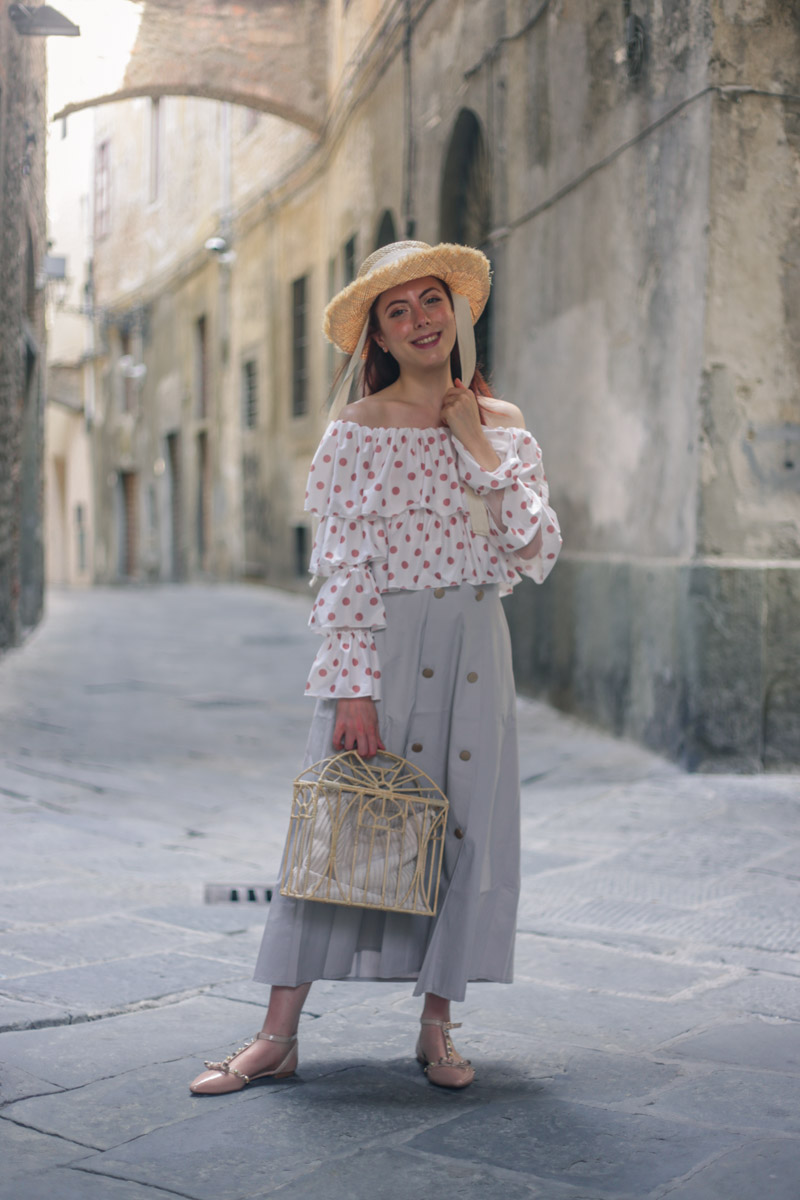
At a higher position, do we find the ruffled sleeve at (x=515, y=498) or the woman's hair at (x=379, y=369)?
the woman's hair at (x=379, y=369)

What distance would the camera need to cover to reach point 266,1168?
2.16 metres

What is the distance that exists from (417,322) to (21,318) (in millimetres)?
7777

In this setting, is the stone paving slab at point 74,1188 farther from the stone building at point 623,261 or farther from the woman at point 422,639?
the stone building at point 623,261

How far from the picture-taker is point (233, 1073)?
8.25ft

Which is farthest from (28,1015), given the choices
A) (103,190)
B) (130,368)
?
(103,190)

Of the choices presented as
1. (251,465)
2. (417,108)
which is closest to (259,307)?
(251,465)

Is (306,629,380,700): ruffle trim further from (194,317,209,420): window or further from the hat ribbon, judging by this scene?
(194,317,209,420): window

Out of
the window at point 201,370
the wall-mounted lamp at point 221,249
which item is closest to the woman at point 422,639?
the wall-mounted lamp at point 221,249

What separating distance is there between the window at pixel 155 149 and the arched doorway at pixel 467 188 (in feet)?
44.8

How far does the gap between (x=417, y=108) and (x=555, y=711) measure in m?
5.51

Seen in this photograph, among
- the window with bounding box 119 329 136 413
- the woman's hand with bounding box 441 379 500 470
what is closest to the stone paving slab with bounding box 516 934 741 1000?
the woman's hand with bounding box 441 379 500 470

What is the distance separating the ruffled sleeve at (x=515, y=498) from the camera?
8.75ft

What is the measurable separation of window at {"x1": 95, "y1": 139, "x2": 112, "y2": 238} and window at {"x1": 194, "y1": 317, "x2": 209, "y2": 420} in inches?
207

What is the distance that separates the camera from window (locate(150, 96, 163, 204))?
885 inches
